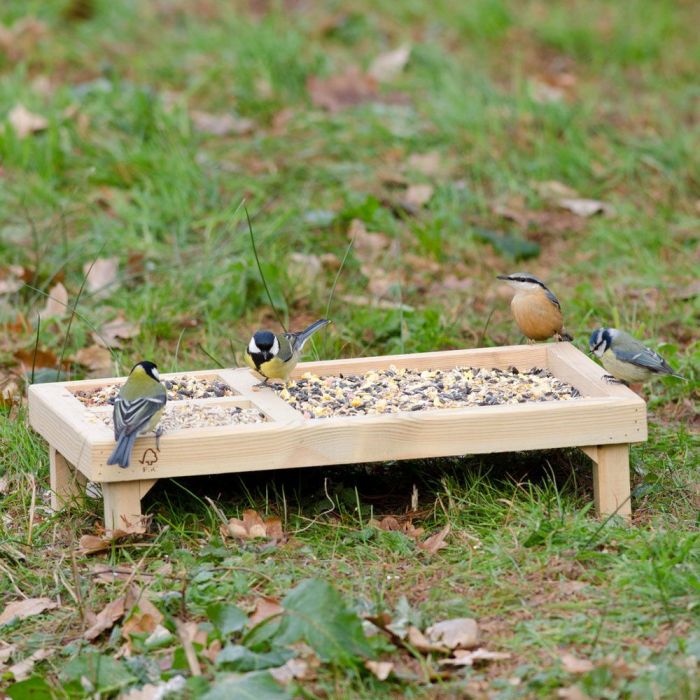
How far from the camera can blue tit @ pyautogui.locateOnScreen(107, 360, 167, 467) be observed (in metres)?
4.07

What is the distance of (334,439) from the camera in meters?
4.27

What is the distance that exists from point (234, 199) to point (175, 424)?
318 centimetres

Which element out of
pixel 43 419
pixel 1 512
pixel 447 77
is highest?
pixel 447 77

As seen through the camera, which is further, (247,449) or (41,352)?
(41,352)

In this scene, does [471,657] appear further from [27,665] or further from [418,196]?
[418,196]

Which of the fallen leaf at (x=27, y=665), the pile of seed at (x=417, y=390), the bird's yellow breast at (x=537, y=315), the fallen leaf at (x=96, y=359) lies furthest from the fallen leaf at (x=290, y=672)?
the fallen leaf at (x=96, y=359)

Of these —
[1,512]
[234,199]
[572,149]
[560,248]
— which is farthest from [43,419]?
[572,149]

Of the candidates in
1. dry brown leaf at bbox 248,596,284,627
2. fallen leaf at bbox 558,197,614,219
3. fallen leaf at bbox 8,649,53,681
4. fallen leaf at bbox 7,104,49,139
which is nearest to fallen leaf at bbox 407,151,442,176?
fallen leaf at bbox 558,197,614,219

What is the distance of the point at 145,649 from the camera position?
3.69m

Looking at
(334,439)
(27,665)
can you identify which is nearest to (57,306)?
(334,439)

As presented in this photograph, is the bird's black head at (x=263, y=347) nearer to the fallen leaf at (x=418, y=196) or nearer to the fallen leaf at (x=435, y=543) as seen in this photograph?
the fallen leaf at (x=435, y=543)

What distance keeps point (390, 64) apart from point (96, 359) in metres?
4.16

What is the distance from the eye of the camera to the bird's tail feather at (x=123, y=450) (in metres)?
4.05

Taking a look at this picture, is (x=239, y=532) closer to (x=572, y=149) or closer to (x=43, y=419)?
(x=43, y=419)
